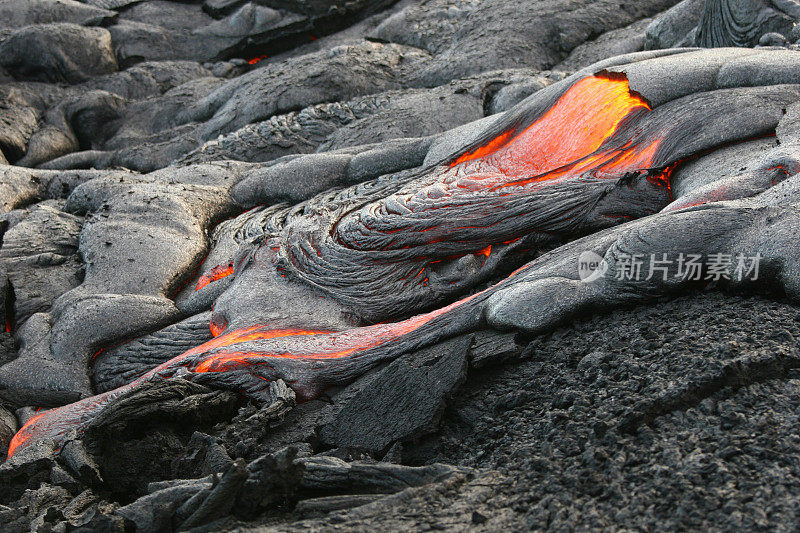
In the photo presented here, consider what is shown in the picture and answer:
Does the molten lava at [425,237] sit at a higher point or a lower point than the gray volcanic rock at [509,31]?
lower

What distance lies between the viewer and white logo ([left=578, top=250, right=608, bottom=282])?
3.60m

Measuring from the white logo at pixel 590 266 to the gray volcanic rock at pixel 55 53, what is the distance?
10350 mm

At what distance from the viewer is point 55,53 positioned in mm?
11078

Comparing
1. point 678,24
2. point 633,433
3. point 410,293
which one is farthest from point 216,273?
point 678,24

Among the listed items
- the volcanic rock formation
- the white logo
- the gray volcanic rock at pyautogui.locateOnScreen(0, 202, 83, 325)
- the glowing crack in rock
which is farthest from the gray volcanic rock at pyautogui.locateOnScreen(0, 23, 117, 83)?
the white logo

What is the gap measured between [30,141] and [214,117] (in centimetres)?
271

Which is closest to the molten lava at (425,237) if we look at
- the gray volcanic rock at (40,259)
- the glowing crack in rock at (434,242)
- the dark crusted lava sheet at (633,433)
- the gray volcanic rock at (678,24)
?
the glowing crack in rock at (434,242)

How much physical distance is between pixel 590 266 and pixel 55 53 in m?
10.5

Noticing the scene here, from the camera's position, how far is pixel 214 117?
31.0 ft

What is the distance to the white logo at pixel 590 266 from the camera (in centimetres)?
360

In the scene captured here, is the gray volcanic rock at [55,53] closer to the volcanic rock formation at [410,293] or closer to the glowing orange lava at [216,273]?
the volcanic rock formation at [410,293]

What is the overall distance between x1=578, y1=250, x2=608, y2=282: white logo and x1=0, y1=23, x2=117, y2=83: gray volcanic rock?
10350 mm

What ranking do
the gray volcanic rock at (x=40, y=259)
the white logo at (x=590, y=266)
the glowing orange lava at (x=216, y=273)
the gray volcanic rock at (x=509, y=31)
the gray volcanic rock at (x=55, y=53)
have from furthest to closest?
the gray volcanic rock at (x=55, y=53), the gray volcanic rock at (x=509, y=31), the glowing orange lava at (x=216, y=273), the gray volcanic rock at (x=40, y=259), the white logo at (x=590, y=266)

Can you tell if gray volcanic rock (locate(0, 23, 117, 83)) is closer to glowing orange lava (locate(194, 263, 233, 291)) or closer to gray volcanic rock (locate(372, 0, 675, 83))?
gray volcanic rock (locate(372, 0, 675, 83))
